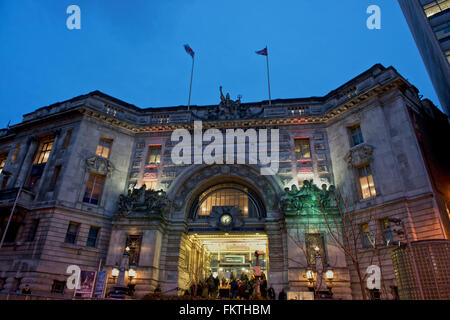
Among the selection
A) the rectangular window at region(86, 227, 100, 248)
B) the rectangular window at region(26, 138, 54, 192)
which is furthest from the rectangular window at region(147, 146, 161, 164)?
the rectangular window at region(26, 138, 54, 192)

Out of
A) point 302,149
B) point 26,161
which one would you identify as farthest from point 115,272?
point 302,149

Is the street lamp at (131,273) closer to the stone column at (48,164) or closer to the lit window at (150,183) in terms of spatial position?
the lit window at (150,183)

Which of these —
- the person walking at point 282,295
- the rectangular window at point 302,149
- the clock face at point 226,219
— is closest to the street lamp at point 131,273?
the clock face at point 226,219

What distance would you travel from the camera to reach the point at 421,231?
70.9ft

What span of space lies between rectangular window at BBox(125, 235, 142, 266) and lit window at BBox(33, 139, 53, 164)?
14496 millimetres

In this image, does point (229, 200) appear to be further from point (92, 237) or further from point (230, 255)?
point (92, 237)

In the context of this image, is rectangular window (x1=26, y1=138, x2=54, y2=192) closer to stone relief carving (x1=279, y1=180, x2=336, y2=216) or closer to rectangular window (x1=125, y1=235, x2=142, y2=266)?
rectangular window (x1=125, y1=235, x2=142, y2=266)

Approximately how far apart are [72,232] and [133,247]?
20.4ft

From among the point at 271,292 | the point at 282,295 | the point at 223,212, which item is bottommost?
the point at 282,295

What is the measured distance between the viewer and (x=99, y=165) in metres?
31.1

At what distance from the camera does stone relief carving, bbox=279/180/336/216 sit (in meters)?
26.8

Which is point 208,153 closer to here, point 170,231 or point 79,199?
point 170,231

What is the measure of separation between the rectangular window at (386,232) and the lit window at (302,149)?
10.1 meters
